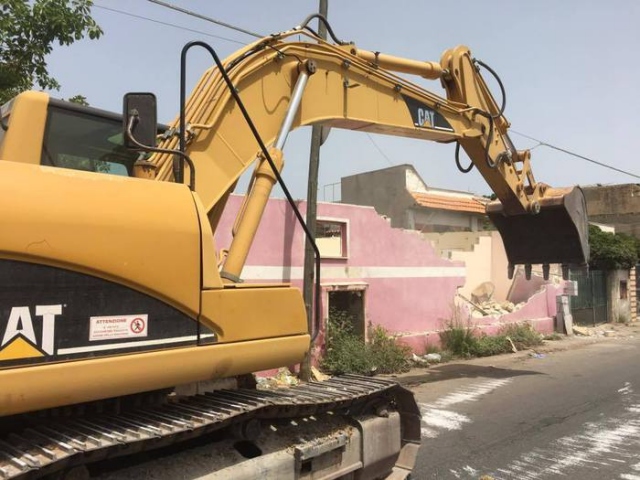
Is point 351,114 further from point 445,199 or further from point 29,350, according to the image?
point 445,199

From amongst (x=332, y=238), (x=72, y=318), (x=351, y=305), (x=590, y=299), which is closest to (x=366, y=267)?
(x=351, y=305)

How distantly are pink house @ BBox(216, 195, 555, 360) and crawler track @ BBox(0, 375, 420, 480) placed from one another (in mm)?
5628

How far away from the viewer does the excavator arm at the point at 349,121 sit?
13.8ft

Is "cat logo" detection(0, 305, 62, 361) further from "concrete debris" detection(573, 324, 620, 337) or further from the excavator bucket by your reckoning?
"concrete debris" detection(573, 324, 620, 337)

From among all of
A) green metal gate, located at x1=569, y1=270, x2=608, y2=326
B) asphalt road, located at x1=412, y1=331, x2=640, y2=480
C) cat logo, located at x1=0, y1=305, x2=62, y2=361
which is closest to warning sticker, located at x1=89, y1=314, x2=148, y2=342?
cat logo, located at x1=0, y1=305, x2=62, y2=361

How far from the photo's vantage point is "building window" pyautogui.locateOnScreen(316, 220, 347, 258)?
466 inches

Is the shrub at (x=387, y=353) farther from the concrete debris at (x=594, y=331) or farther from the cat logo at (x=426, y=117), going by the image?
the concrete debris at (x=594, y=331)

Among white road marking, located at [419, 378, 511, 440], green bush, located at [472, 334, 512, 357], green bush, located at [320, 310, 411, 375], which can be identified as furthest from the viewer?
green bush, located at [472, 334, 512, 357]

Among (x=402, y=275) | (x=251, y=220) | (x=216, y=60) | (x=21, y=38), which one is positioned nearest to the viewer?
(x=216, y=60)

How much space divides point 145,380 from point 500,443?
495cm

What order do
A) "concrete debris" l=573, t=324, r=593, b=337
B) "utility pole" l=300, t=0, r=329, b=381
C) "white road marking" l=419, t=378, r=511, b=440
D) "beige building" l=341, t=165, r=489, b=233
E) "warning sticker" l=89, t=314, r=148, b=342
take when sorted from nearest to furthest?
1. "warning sticker" l=89, t=314, r=148, b=342
2. "white road marking" l=419, t=378, r=511, b=440
3. "utility pole" l=300, t=0, r=329, b=381
4. "concrete debris" l=573, t=324, r=593, b=337
5. "beige building" l=341, t=165, r=489, b=233

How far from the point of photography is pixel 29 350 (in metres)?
2.51

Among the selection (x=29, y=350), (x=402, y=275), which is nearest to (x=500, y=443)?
(x=29, y=350)

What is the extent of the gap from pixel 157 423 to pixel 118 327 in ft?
1.89
